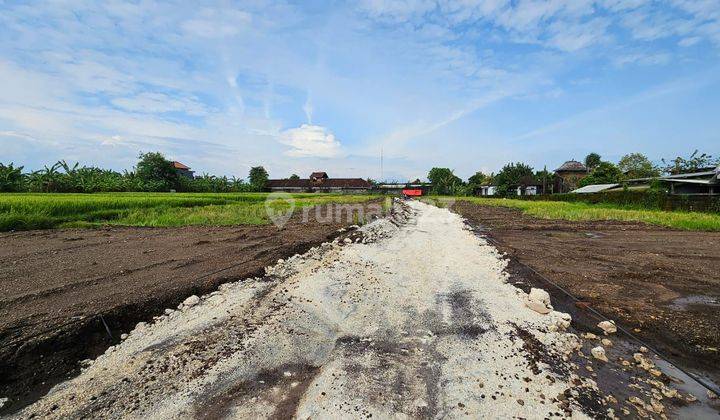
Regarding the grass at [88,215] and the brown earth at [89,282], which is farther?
the grass at [88,215]

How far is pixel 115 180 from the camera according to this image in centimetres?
3800

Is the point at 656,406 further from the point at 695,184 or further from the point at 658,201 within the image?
the point at 695,184

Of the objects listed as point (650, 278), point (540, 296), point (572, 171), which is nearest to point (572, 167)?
point (572, 171)

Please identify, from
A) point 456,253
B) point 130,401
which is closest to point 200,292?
point 130,401

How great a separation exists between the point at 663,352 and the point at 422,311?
2.84m

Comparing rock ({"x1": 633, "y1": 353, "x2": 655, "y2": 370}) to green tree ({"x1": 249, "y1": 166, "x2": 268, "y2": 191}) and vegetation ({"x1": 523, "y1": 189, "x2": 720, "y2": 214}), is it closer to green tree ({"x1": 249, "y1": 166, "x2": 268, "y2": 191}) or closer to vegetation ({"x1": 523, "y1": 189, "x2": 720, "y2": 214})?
vegetation ({"x1": 523, "y1": 189, "x2": 720, "y2": 214})

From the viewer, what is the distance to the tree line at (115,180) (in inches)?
1187

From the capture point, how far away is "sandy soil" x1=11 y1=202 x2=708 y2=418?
9.00 ft

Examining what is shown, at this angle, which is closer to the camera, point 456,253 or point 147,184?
point 456,253

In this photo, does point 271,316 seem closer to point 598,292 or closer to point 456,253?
point 598,292

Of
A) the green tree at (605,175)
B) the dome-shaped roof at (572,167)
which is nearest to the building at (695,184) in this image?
the green tree at (605,175)

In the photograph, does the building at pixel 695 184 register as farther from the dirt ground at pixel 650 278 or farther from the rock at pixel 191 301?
the rock at pixel 191 301

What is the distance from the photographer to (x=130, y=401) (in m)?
2.76

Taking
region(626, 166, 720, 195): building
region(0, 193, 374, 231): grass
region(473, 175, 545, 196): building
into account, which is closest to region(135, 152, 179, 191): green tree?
region(0, 193, 374, 231): grass
